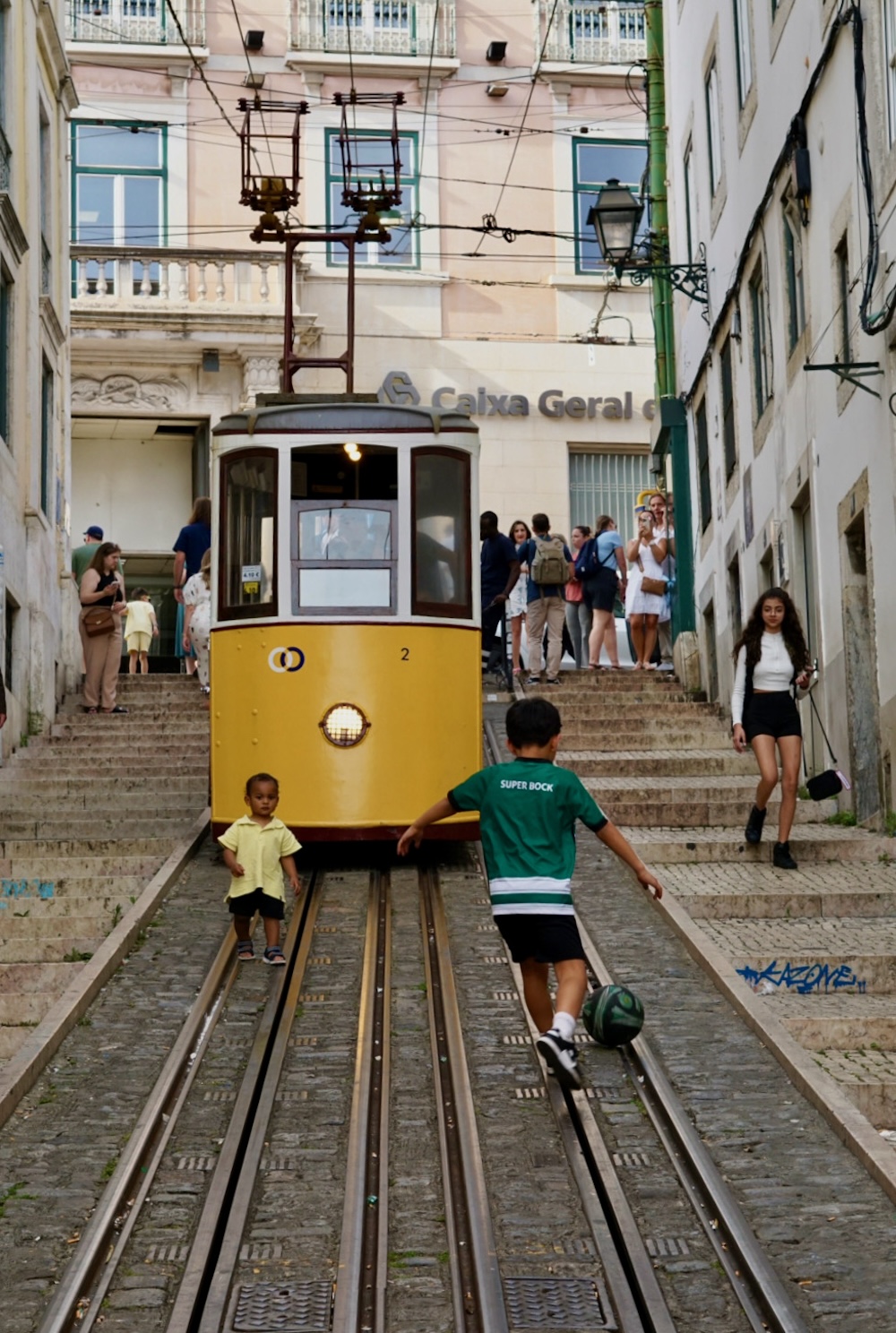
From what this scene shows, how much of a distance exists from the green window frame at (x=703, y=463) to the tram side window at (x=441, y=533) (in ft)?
31.4

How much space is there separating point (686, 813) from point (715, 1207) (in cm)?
845

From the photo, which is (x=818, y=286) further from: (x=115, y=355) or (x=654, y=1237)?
(x=115, y=355)

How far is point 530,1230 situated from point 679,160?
20121mm

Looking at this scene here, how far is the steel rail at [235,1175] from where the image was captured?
571 centimetres

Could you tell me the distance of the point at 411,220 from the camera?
30.9 metres

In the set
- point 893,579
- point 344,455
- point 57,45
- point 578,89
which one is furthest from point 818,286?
point 578,89

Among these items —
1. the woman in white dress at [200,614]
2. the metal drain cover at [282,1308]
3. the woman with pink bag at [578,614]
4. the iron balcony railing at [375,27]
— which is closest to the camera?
the metal drain cover at [282,1308]

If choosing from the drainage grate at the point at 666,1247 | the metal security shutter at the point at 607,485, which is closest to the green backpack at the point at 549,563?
the metal security shutter at the point at 607,485

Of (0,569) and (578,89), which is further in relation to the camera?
(578,89)

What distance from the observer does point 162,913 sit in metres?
11.8

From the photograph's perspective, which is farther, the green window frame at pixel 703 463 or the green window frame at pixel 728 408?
the green window frame at pixel 703 463

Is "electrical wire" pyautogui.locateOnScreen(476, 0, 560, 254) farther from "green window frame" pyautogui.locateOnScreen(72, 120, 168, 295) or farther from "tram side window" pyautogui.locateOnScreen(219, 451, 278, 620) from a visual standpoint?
"tram side window" pyautogui.locateOnScreen(219, 451, 278, 620)

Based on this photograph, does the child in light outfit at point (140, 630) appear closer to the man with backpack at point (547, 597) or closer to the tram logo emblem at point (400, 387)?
the man with backpack at point (547, 597)

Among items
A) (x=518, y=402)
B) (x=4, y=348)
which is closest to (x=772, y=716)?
(x=4, y=348)
